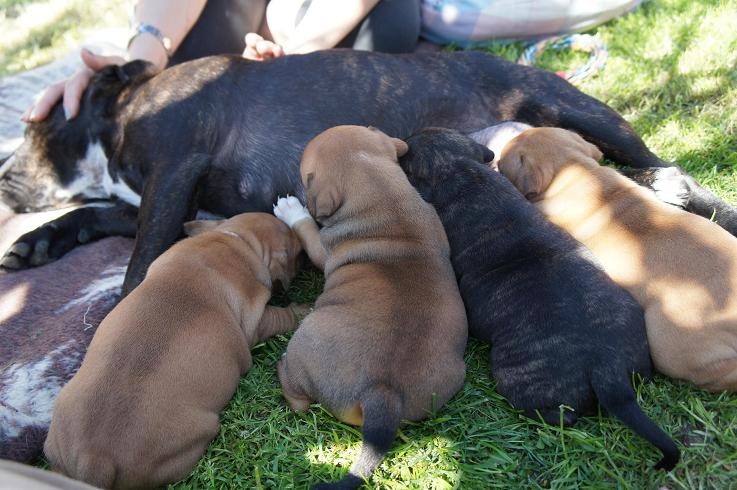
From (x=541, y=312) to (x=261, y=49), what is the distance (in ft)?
10.1

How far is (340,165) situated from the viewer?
322cm

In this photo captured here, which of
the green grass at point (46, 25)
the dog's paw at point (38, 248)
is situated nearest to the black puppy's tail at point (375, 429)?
the dog's paw at point (38, 248)

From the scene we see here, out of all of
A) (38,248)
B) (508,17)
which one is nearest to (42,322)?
(38,248)

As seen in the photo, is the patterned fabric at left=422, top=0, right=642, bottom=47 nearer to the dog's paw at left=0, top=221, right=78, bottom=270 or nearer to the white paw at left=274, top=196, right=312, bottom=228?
the white paw at left=274, top=196, right=312, bottom=228

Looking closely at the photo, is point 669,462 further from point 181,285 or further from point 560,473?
point 181,285

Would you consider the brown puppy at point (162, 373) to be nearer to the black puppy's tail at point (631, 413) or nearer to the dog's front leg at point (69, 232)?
the dog's front leg at point (69, 232)

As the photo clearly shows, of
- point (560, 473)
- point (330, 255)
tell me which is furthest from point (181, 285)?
point (560, 473)

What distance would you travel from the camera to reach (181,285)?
2.81 m

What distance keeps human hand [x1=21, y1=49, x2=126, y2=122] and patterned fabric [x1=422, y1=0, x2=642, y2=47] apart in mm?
2701

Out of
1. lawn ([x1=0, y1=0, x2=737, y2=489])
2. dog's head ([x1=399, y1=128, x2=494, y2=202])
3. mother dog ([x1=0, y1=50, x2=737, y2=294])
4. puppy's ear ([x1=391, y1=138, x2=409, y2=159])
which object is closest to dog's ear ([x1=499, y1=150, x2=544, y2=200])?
dog's head ([x1=399, y1=128, x2=494, y2=202])

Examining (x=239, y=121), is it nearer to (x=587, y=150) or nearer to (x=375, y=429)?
(x=587, y=150)

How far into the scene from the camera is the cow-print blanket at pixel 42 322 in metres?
2.82

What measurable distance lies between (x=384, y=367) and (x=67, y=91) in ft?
9.34

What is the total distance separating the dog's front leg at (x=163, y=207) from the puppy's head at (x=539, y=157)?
170 cm
